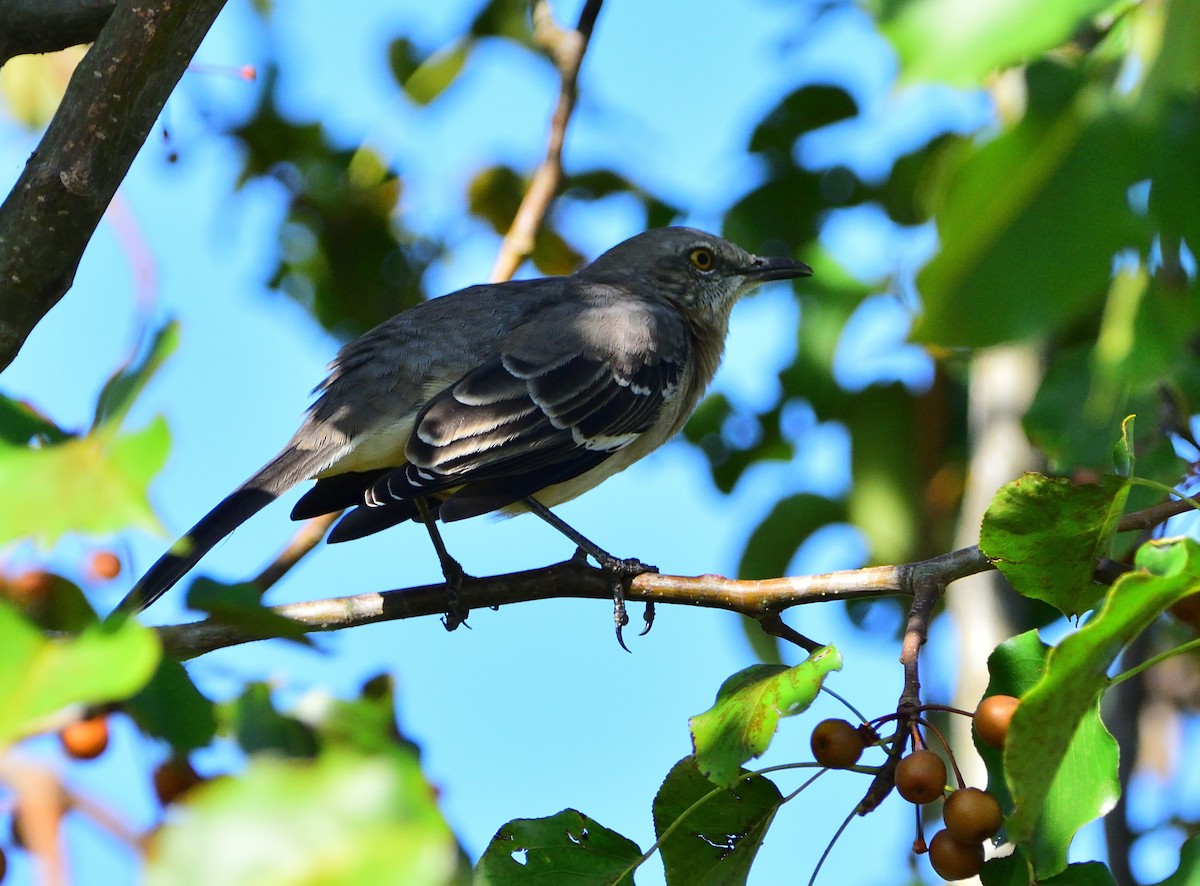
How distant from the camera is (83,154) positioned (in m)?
2.50

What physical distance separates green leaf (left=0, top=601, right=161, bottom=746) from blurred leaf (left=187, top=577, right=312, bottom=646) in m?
0.25

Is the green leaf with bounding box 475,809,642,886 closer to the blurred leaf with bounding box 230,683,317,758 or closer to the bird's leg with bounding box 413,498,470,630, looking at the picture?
the blurred leaf with bounding box 230,683,317,758

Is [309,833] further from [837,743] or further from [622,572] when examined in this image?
[622,572]

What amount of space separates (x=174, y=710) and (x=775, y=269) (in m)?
4.67

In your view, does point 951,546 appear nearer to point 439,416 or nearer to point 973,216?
point 439,416

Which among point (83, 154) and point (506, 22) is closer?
point (83, 154)

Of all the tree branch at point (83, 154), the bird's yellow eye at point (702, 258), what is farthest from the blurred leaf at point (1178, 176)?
the bird's yellow eye at point (702, 258)

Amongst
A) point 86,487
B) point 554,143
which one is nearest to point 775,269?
point 554,143

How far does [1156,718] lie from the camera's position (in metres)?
6.07

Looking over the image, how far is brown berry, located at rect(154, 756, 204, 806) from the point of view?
4.73ft

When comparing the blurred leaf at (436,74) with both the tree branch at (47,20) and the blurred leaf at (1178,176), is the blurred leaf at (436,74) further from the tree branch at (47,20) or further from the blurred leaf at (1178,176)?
the blurred leaf at (1178,176)

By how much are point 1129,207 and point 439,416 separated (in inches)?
141

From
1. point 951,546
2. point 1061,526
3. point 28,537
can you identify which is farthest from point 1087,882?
point 951,546

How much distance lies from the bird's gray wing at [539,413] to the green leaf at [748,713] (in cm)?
191
